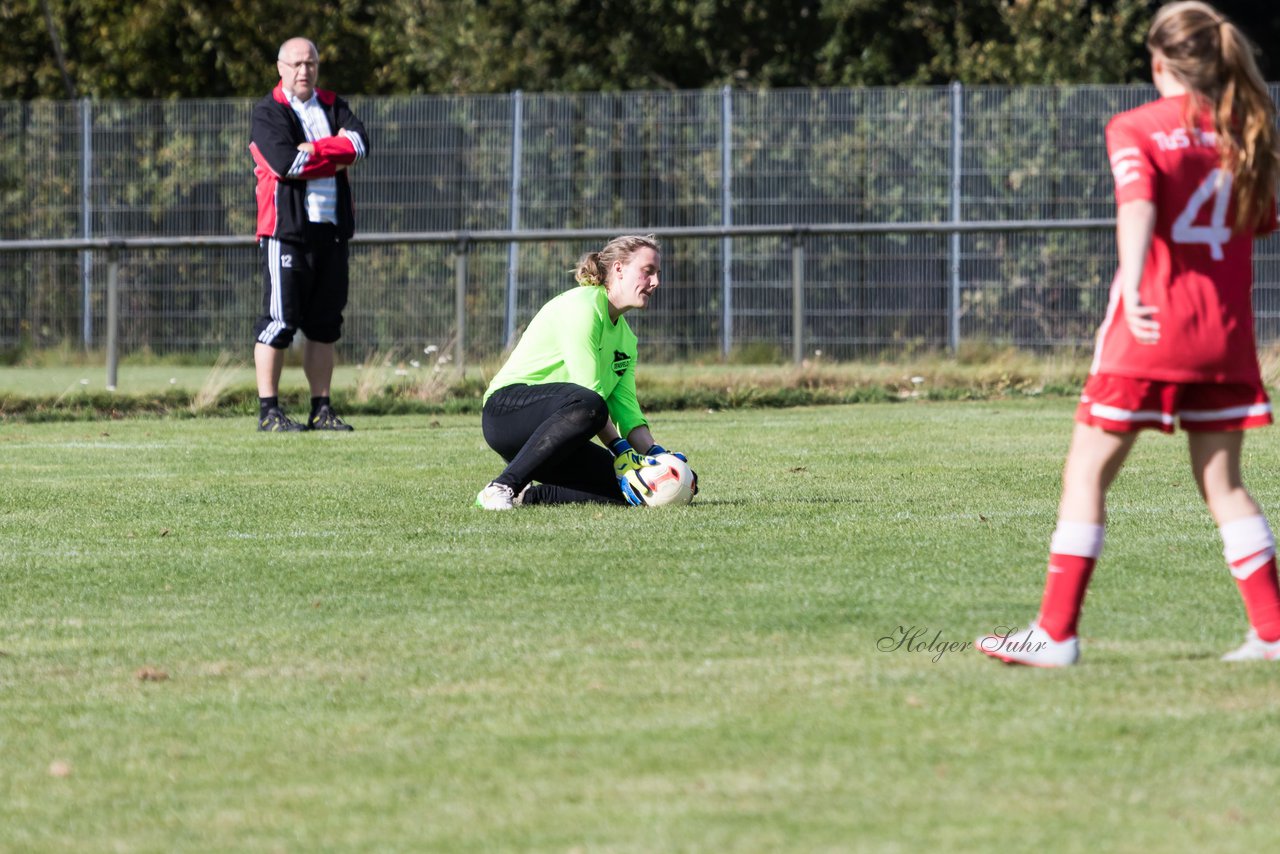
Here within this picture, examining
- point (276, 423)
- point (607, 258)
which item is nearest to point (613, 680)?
point (607, 258)

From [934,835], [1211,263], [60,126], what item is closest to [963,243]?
[60,126]

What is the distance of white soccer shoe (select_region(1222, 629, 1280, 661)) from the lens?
16.3 feet

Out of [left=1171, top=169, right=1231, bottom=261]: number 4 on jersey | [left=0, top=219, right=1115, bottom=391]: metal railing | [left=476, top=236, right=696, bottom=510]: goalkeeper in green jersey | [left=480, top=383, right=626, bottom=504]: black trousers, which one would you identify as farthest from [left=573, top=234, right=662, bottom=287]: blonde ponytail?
[left=0, top=219, right=1115, bottom=391]: metal railing

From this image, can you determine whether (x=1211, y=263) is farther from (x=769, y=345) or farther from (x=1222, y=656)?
(x=769, y=345)

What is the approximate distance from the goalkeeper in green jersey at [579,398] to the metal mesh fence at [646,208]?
888cm

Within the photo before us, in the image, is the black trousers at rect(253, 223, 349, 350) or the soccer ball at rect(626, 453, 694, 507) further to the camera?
the black trousers at rect(253, 223, 349, 350)

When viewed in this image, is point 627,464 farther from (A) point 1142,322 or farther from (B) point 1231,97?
(B) point 1231,97

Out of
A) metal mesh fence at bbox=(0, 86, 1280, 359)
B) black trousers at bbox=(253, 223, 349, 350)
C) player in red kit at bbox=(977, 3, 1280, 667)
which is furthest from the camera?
metal mesh fence at bbox=(0, 86, 1280, 359)

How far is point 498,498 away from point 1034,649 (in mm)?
3522

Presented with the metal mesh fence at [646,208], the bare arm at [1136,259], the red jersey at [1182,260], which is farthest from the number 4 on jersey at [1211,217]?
the metal mesh fence at [646,208]

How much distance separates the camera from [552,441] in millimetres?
8117

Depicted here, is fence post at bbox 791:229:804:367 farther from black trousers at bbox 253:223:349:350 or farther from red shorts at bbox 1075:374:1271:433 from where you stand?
red shorts at bbox 1075:374:1271:433

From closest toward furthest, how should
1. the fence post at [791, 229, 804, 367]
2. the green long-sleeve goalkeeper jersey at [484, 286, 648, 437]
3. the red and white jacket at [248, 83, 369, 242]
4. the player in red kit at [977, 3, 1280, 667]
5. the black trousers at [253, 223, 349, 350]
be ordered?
1. the player in red kit at [977, 3, 1280, 667]
2. the green long-sleeve goalkeeper jersey at [484, 286, 648, 437]
3. the red and white jacket at [248, 83, 369, 242]
4. the black trousers at [253, 223, 349, 350]
5. the fence post at [791, 229, 804, 367]

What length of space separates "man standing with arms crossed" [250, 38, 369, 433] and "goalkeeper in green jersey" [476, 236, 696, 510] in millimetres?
3841
